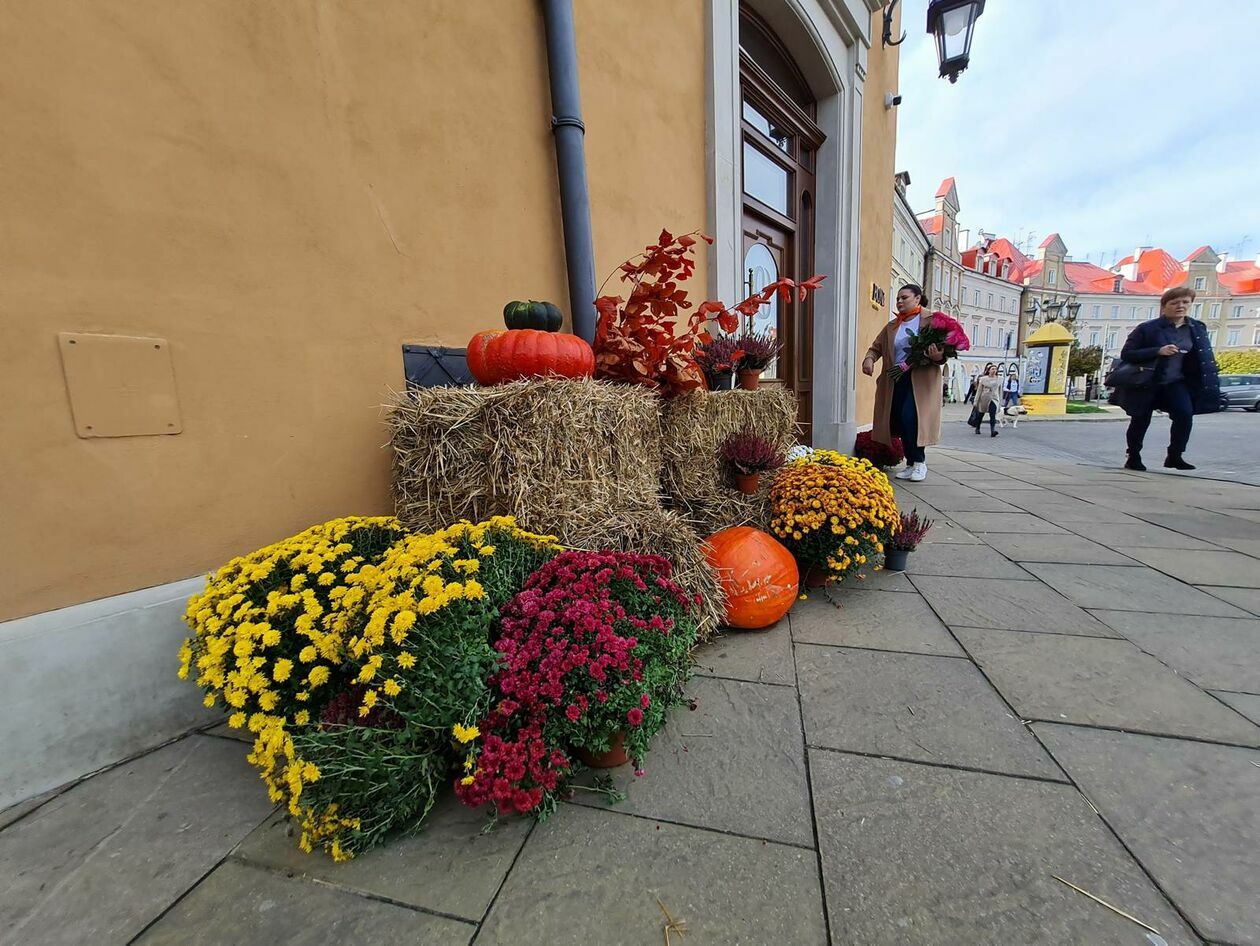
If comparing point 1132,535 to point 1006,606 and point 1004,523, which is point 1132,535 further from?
point 1006,606

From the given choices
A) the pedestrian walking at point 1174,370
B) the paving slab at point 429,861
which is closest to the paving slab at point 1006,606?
the paving slab at point 429,861

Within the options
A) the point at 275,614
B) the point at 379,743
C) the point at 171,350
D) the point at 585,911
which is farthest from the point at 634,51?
the point at 585,911

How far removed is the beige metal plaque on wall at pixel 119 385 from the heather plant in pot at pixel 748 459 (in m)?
2.35

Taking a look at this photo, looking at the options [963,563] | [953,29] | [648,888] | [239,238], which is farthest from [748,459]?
[953,29]

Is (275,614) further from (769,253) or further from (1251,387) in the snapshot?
(1251,387)

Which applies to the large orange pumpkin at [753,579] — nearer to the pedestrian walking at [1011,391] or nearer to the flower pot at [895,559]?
the flower pot at [895,559]

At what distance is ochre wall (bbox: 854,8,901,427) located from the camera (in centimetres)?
592

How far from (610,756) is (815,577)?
1.55 meters

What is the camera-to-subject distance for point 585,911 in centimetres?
94

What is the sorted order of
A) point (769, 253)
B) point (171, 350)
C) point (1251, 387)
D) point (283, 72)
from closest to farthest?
point (171, 350) → point (283, 72) → point (769, 253) → point (1251, 387)

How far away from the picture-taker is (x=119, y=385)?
1.42 metres

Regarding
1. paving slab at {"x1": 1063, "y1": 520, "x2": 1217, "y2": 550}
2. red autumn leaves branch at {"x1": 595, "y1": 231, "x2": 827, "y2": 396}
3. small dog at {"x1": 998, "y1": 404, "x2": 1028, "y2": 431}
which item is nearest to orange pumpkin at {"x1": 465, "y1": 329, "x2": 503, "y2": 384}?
red autumn leaves branch at {"x1": 595, "y1": 231, "x2": 827, "y2": 396}

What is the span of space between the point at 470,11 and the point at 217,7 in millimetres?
1056

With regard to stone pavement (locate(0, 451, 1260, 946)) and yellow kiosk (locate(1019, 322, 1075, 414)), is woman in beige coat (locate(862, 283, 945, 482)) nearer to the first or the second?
stone pavement (locate(0, 451, 1260, 946))
